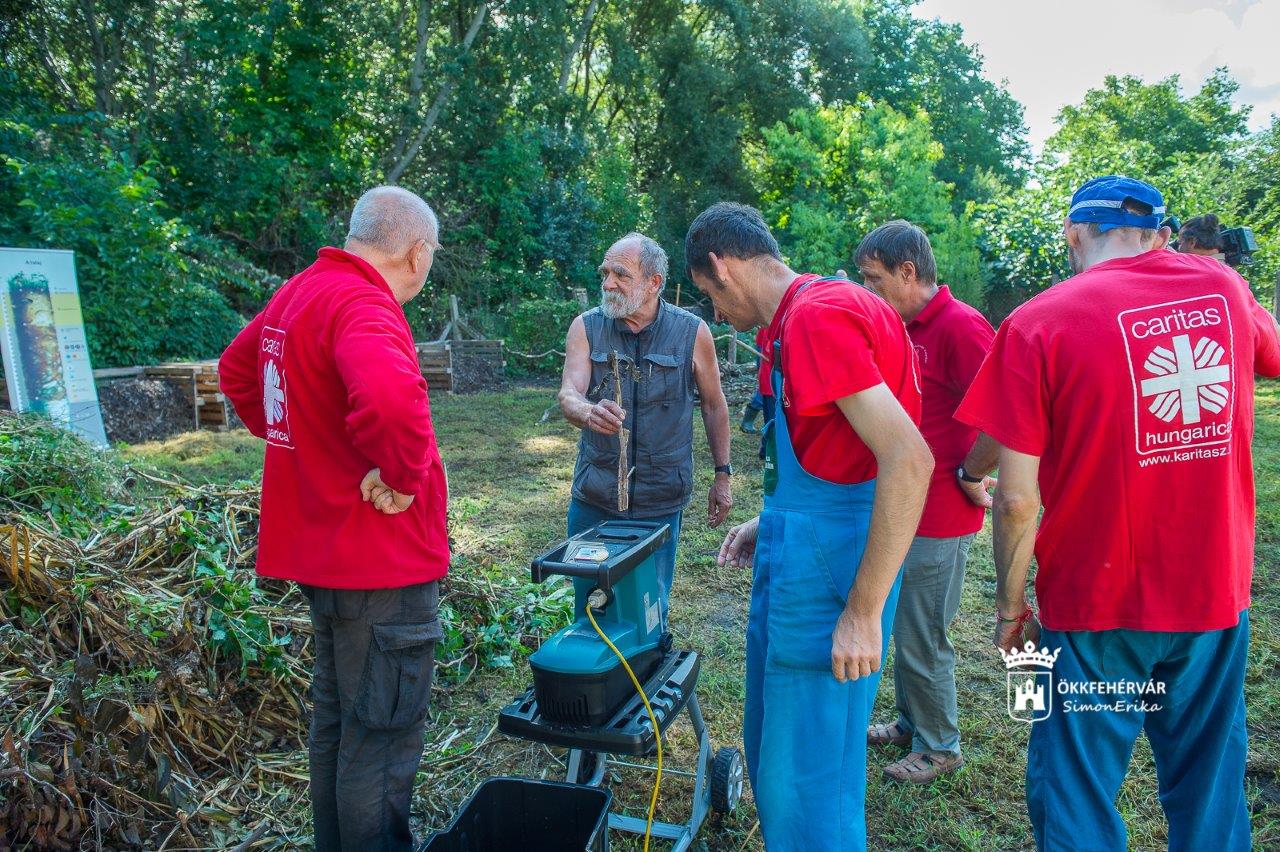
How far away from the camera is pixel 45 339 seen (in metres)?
8.41

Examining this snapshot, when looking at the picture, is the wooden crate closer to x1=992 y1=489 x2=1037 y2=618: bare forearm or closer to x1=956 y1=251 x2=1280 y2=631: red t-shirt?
x1=992 y1=489 x2=1037 y2=618: bare forearm

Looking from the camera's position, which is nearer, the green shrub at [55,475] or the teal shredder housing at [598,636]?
the teal shredder housing at [598,636]

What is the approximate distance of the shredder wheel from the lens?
288cm

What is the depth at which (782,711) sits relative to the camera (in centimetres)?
201

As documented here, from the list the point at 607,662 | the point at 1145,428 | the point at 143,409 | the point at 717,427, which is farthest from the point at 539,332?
the point at 1145,428

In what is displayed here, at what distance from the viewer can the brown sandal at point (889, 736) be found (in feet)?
11.1

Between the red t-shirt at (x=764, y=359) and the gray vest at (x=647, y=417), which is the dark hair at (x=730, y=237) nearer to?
the red t-shirt at (x=764, y=359)

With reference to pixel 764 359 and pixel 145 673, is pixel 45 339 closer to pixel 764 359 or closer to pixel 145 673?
pixel 145 673

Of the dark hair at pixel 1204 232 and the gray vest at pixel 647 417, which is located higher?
the dark hair at pixel 1204 232

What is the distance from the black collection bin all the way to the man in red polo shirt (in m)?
1.38

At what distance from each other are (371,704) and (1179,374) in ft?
7.41

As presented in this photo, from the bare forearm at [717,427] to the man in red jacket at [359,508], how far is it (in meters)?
1.54

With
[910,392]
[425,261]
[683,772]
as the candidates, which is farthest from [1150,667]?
[425,261]

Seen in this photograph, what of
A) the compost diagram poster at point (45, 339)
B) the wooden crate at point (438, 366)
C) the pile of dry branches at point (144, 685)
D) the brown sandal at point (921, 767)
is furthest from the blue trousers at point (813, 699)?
the wooden crate at point (438, 366)
